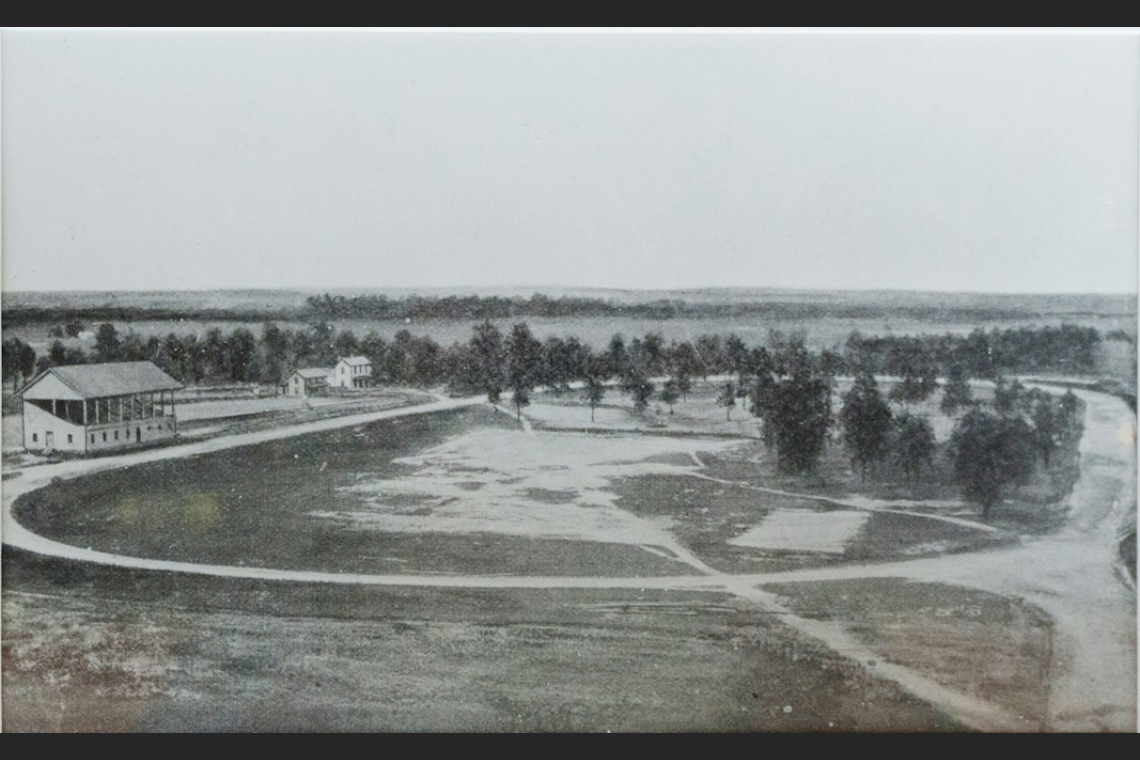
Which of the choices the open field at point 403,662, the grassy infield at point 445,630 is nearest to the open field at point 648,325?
the grassy infield at point 445,630

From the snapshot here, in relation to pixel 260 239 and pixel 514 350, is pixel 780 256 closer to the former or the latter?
pixel 514 350

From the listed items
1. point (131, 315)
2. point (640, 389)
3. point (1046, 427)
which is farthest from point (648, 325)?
point (131, 315)

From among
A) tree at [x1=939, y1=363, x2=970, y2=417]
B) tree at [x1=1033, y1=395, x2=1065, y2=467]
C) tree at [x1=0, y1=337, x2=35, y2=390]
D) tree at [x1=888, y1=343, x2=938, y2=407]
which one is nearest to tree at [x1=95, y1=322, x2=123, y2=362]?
tree at [x1=0, y1=337, x2=35, y2=390]

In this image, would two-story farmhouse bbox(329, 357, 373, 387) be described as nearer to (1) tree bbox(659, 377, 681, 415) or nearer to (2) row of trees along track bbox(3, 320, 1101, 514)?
(2) row of trees along track bbox(3, 320, 1101, 514)

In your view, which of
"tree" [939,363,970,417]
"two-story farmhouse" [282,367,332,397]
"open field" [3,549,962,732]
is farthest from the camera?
"two-story farmhouse" [282,367,332,397]

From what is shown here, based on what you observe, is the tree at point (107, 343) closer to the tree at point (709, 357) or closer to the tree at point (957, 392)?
the tree at point (709, 357)

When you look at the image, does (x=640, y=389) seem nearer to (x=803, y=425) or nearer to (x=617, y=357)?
(x=617, y=357)

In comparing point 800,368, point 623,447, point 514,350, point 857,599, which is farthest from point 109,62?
point 857,599
